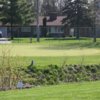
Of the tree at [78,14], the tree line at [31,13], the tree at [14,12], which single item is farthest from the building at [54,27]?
the tree at [14,12]

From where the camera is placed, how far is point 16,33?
90.3 m

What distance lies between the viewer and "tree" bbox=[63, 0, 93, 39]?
85.0 m

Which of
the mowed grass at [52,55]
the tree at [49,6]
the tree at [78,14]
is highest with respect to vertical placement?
the tree at [49,6]

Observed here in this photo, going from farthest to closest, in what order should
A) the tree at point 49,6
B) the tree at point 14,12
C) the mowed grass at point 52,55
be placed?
the tree at point 49,6, the tree at point 14,12, the mowed grass at point 52,55

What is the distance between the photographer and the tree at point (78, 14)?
279 ft

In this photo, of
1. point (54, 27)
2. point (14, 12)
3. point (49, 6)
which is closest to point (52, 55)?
point (14, 12)

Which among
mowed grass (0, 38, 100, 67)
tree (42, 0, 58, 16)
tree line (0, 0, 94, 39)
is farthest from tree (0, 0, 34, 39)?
tree (42, 0, 58, 16)

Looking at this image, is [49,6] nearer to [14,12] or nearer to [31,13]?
[31,13]

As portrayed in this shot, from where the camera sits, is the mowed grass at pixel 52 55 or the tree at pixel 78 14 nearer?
the mowed grass at pixel 52 55

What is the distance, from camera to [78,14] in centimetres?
8481

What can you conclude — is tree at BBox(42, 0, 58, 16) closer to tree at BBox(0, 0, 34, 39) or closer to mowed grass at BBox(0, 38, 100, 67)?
tree at BBox(0, 0, 34, 39)

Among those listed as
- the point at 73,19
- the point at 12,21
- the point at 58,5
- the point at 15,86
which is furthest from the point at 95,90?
the point at 58,5

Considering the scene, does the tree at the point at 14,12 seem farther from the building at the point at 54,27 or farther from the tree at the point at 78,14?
the building at the point at 54,27

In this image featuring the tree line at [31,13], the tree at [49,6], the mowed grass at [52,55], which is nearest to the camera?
the mowed grass at [52,55]
